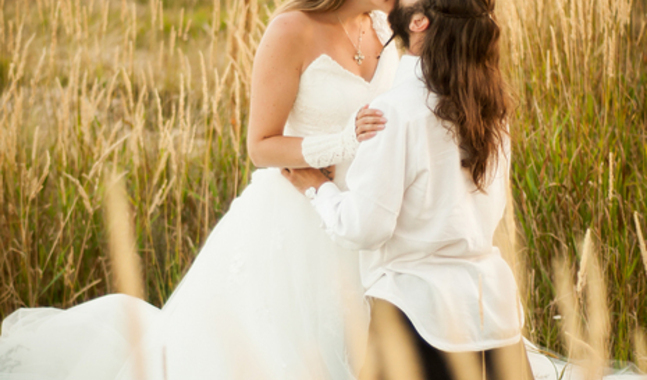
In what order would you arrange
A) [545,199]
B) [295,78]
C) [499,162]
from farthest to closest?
[545,199] < [295,78] < [499,162]

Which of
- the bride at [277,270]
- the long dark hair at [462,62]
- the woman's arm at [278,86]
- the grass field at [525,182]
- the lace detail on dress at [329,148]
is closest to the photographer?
the long dark hair at [462,62]

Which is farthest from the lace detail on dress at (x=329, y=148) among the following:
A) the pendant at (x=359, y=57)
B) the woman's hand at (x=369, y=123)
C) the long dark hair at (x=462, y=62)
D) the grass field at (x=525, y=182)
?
the grass field at (x=525, y=182)

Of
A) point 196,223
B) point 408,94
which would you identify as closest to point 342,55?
point 408,94

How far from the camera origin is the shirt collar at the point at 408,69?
1260 mm

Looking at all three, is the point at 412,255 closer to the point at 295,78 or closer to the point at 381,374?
the point at 381,374

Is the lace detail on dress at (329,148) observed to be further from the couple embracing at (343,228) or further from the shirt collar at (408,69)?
the shirt collar at (408,69)

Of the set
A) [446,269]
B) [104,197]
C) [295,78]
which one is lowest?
[104,197]

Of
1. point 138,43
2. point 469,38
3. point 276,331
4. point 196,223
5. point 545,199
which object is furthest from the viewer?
point 138,43

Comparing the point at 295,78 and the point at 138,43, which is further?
the point at 138,43

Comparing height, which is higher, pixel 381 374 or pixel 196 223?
pixel 381 374

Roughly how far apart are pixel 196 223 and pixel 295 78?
1081 millimetres

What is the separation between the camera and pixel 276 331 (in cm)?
167

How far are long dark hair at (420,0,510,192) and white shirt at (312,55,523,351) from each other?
0.03 meters

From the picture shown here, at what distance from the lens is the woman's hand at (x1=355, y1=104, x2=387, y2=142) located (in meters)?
1.24
